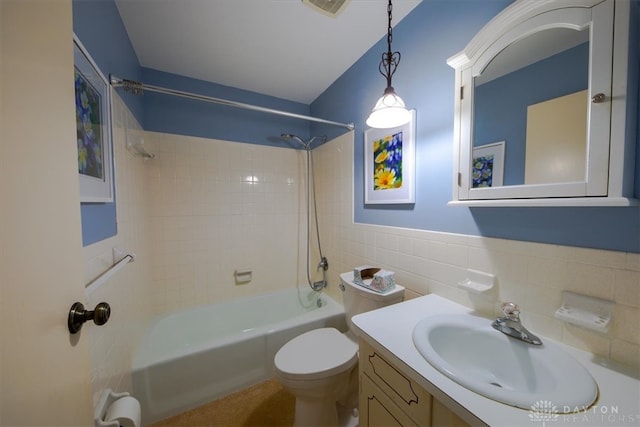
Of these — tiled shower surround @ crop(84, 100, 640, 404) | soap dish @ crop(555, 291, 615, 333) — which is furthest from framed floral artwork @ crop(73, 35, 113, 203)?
soap dish @ crop(555, 291, 615, 333)

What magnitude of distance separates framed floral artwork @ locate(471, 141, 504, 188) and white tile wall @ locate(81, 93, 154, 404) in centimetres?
139

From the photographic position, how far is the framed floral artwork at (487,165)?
2.87ft

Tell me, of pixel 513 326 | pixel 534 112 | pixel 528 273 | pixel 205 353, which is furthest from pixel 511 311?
pixel 205 353

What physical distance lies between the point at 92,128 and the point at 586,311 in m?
1.93

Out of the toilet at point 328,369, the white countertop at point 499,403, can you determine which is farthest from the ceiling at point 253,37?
the white countertop at point 499,403

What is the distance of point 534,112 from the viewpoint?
2.62 feet

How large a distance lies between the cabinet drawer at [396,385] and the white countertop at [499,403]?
56 millimetres

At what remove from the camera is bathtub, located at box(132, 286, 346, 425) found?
4.38ft

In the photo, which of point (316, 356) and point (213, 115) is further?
point (213, 115)

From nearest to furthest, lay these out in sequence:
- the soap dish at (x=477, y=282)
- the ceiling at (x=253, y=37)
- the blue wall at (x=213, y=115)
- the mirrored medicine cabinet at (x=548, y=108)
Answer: the mirrored medicine cabinet at (x=548, y=108), the soap dish at (x=477, y=282), the ceiling at (x=253, y=37), the blue wall at (x=213, y=115)

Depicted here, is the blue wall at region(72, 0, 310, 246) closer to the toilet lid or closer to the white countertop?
the toilet lid

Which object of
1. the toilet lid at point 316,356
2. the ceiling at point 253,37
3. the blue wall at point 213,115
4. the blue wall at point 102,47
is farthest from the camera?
the blue wall at point 213,115

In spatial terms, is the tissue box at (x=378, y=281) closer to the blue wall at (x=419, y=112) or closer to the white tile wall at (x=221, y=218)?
the blue wall at (x=419, y=112)

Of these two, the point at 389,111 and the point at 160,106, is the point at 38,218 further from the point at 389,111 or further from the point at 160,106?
the point at 160,106
